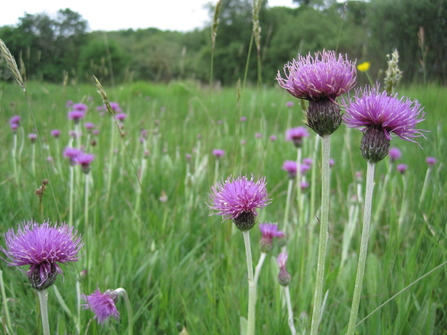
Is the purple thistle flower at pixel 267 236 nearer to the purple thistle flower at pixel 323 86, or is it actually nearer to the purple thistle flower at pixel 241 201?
the purple thistle flower at pixel 241 201

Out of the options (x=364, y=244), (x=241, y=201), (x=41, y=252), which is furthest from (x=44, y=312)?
(x=364, y=244)

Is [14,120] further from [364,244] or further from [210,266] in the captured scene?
[364,244]

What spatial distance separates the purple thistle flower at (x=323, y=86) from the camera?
2.35 feet

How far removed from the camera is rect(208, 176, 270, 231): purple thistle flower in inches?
32.4

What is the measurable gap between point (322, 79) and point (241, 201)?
0.31 m

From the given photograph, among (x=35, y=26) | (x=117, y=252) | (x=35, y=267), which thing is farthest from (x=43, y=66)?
(x=35, y=267)

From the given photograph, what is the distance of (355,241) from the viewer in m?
2.28

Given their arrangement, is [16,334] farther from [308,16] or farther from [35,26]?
[308,16]

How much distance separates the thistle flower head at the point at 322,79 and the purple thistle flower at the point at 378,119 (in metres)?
0.04

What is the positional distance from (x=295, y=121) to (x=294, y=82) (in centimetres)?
545

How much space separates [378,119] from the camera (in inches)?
29.3

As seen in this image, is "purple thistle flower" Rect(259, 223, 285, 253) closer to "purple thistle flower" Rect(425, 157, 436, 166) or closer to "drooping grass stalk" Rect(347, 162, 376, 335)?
"drooping grass stalk" Rect(347, 162, 376, 335)

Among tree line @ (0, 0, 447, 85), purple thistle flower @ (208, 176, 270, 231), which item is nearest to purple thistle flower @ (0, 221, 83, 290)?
purple thistle flower @ (208, 176, 270, 231)

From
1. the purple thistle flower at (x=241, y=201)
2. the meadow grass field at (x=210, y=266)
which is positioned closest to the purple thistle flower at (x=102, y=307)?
the meadow grass field at (x=210, y=266)
